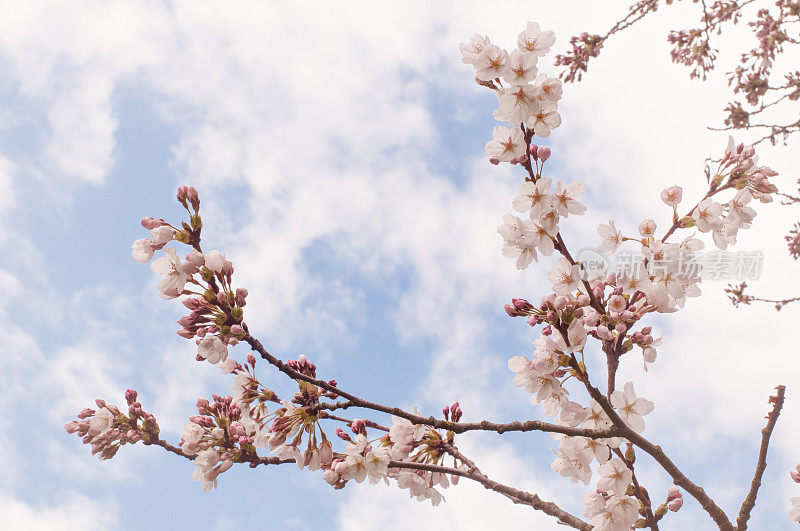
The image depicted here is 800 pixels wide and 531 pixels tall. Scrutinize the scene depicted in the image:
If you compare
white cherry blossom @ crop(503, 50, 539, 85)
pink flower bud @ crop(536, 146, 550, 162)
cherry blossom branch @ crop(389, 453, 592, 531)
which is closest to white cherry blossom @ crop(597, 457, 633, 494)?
cherry blossom branch @ crop(389, 453, 592, 531)

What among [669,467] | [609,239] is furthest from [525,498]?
[609,239]

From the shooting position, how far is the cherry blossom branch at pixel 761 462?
2.85 m

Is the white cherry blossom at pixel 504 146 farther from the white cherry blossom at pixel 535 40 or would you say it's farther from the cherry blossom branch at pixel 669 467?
the cherry blossom branch at pixel 669 467

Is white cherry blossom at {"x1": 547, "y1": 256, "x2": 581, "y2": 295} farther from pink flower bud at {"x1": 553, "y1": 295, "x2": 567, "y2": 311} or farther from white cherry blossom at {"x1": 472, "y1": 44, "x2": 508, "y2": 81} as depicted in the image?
white cherry blossom at {"x1": 472, "y1": 44, "x2": 508, "y2": 81}

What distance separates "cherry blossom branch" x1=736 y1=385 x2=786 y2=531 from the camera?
285cm

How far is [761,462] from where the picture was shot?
9.38 ft

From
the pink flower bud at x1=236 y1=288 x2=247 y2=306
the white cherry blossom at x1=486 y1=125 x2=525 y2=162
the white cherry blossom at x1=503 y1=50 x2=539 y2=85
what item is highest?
the white cherry blossom at x1=503 y1=50 x2=539 y2=85

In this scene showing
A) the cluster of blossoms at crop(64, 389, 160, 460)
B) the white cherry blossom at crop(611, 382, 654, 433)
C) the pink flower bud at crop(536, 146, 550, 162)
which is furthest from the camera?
the cluster of blossoms at crop(64, 389, 160, 460)

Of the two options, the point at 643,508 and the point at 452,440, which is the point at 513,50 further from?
the point at 643,508

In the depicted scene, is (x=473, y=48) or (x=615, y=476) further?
(x=615, y=476)

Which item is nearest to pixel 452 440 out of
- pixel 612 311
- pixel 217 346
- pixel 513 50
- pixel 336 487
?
pixel 336 487

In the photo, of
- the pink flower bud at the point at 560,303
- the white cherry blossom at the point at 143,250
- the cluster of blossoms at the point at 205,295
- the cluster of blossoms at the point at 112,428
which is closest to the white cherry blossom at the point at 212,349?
the cluster of blossoms at the point at 205,295

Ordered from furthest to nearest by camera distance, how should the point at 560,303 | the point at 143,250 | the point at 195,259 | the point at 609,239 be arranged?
the point at 609,239, the point at 143,250, the point at 560,303, the point at 195,259

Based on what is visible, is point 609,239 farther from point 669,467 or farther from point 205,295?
point 205,295
